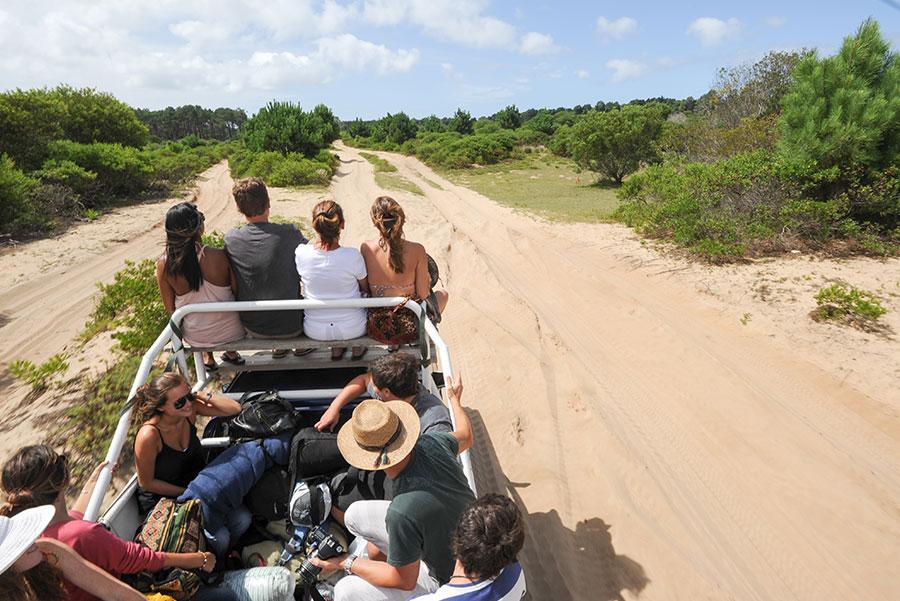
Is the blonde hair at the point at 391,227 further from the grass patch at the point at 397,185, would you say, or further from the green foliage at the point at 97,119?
the green foliage at the point at 97,119

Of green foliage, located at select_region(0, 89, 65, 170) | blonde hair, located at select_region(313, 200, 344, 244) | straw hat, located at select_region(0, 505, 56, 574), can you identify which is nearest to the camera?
straw hat, located at select_region(0, 505, 56, 574)

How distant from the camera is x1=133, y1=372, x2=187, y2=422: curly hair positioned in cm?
259

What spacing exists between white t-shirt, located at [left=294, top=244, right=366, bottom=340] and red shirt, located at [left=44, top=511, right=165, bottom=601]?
1599 millimetres

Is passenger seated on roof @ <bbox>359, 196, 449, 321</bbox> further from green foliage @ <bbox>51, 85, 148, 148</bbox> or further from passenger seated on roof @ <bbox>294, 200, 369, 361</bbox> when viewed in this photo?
green foliage @ <bbox>51, 85, 148, 148</bbox>

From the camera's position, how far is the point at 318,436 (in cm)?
285

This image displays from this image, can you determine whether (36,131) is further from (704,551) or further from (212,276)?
(704,551)

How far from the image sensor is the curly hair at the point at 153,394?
8.50 ft

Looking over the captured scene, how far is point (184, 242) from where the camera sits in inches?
122

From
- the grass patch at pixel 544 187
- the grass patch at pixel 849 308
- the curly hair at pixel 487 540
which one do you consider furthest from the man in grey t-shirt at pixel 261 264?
the grass patch at pixel 544 187

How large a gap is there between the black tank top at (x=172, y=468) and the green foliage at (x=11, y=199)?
43.6ft

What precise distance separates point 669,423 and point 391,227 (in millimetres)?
3446

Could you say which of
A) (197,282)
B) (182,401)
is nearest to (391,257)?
(197,282)

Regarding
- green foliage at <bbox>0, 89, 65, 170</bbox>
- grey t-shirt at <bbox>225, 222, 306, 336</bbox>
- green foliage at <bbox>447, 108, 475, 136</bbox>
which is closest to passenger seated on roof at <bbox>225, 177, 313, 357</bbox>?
grey t-shirt at <bbox>225, 222, 306, 336</bbox>

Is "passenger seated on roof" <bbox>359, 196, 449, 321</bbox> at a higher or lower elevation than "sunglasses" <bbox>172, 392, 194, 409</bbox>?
higher
